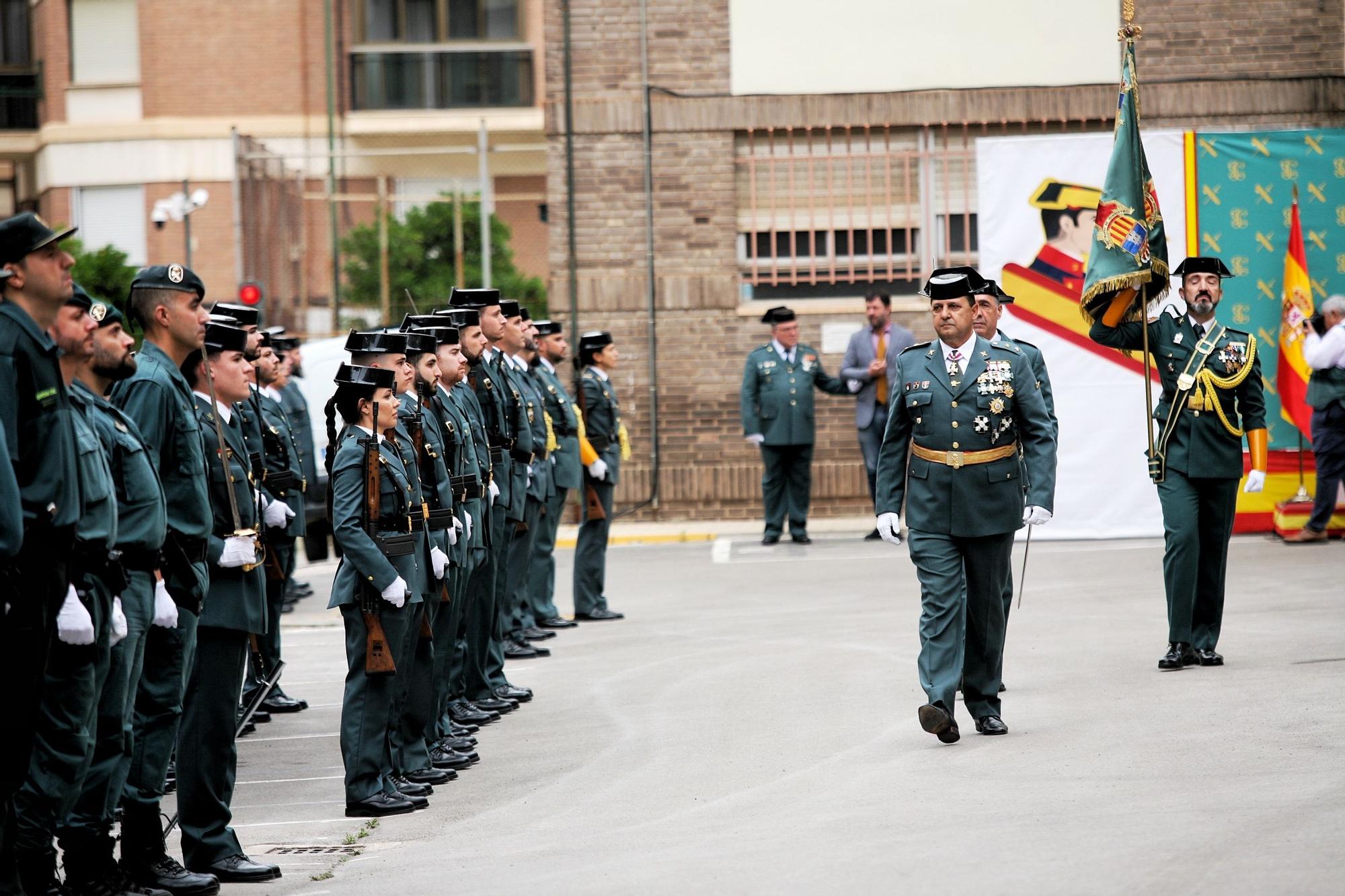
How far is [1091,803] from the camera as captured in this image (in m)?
7.22

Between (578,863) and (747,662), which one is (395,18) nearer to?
(747,662)

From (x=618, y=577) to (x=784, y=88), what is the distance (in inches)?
264

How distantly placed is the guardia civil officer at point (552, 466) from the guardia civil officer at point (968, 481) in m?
4.33

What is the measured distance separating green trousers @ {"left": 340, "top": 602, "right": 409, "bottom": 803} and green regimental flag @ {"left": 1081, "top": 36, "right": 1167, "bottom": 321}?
202 inches

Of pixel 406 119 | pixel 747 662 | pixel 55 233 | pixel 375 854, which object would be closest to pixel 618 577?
pixel 747 662

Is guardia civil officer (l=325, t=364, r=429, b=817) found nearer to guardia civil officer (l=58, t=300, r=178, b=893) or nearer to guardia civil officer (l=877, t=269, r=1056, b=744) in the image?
guardia civil officer (l=58, t=300, r=178, b=893)

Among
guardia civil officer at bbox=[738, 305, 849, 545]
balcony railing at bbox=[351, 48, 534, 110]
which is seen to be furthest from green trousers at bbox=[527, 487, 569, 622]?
balcony railing at bbox=[351, 48, 534, 110]

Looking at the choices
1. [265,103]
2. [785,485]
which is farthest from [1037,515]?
[265,103]

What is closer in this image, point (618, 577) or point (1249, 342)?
point (1249, 342)

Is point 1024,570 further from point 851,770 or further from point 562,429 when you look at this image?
point 562,429

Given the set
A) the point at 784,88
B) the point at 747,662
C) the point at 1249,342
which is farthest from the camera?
the point at 784,88

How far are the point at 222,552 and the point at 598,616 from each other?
698cm

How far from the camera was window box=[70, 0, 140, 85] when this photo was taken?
37.7m

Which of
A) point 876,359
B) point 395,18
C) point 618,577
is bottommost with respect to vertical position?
point 618,577
